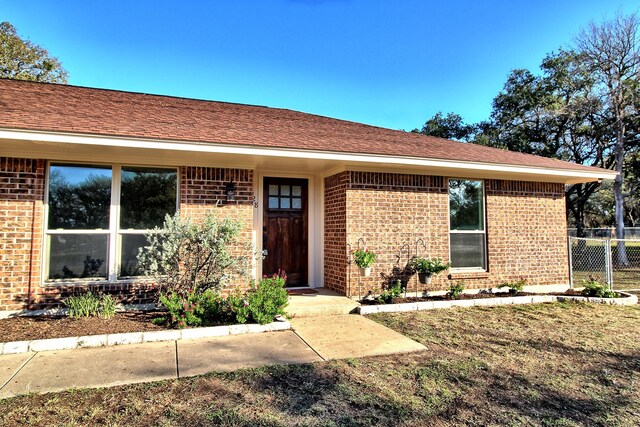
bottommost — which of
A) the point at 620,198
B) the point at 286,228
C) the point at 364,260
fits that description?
the point at 364,260

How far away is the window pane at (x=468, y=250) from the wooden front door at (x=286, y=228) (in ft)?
10.6

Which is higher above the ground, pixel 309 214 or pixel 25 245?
pixel 309 214

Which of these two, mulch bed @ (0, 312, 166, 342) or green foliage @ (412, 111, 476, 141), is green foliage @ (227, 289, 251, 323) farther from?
green foliage @ (412, 111, 476, 141)

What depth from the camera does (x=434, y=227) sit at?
7.92m

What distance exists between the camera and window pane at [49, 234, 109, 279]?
591cm

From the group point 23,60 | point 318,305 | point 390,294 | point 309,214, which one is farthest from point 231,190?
point 23,60

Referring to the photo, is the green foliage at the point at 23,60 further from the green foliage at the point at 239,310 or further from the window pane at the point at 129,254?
the green foliage at the point at 239,310

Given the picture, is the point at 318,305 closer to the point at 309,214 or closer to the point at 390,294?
the point at 390,294

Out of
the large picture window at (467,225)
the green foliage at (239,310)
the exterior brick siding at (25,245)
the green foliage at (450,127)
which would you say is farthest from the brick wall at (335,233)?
the green foliage at (450,127)

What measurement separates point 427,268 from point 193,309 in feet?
14.4

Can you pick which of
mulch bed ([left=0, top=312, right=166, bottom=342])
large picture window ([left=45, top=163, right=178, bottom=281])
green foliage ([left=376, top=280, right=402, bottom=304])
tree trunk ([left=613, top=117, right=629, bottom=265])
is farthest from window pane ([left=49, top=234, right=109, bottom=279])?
tree trunk ([left=613, top=117, right=629, bottom=265])

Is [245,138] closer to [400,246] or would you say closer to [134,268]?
[134,268]

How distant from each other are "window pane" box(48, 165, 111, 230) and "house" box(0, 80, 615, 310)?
0.06 ft

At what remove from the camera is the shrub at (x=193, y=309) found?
514 cm
